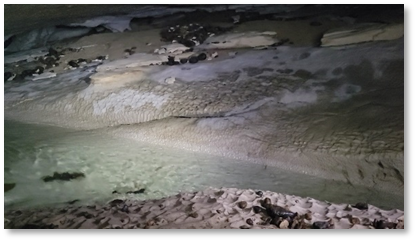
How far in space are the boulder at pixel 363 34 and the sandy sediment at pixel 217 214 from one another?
3.05m

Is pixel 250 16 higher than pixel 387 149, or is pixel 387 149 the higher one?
pixel 250 16

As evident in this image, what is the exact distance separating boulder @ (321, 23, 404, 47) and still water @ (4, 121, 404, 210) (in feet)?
8.44

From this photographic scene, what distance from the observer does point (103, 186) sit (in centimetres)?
392

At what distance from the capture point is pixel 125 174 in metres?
4.11

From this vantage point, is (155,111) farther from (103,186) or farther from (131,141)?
(103,186)

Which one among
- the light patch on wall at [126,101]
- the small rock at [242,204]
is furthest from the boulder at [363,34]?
the small rock at [242,204]

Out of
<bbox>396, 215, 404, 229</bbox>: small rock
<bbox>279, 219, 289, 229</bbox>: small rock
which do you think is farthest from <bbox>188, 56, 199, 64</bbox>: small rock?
<bbox>396, 215, 404, 229</bbox>: small rock

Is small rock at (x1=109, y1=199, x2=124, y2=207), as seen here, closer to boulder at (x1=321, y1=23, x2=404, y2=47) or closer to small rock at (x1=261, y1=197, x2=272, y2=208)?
small rock at (x1=261, y1=197, x2=272, y2=208)

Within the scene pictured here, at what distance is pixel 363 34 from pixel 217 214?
3.85 m

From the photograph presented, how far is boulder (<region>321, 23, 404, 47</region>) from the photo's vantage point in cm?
554

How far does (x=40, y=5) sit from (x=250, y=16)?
4.04 m

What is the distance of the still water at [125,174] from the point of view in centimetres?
370

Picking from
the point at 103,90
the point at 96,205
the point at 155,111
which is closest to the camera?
the point at 96,205
